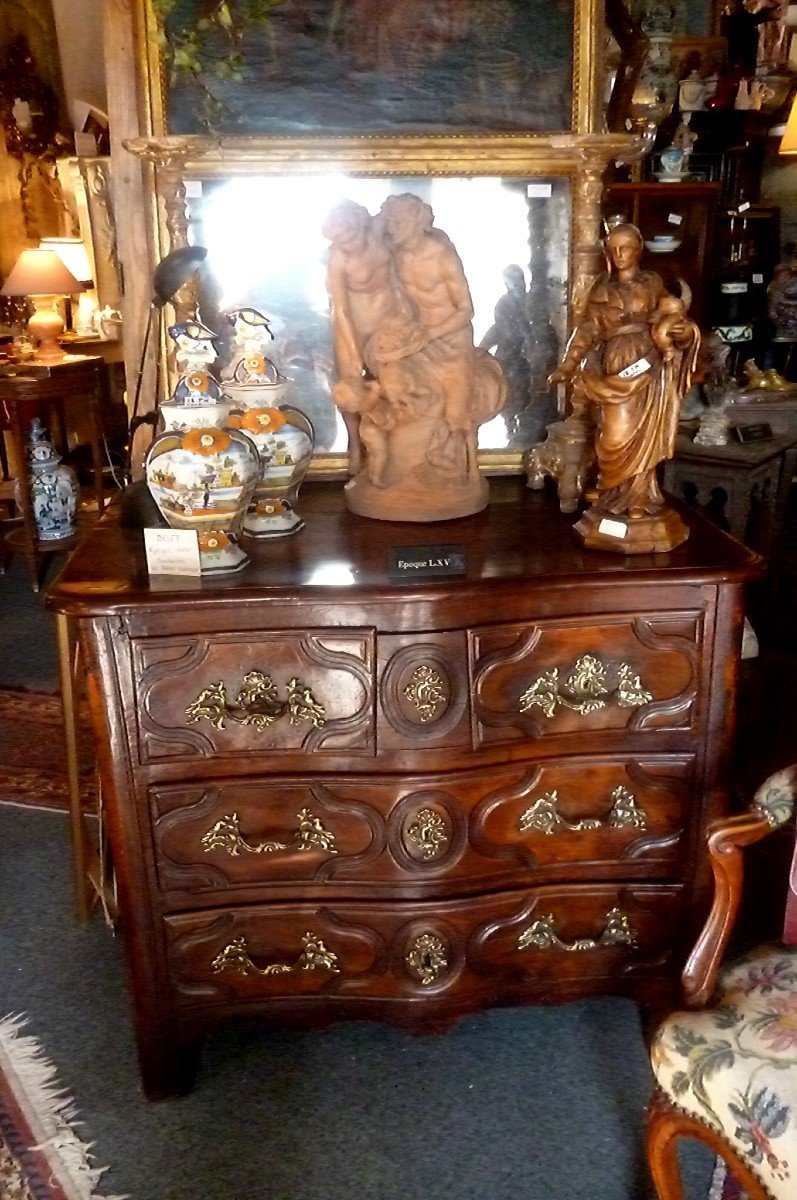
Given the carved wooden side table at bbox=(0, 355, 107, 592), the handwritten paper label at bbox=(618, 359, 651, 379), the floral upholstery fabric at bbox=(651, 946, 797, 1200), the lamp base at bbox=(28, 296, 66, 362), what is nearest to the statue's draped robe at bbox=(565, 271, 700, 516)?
the handwritten paper label at bbox=(618, 359, 651, 379)

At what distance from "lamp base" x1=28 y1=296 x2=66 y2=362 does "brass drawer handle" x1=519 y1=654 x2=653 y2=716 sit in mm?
3967

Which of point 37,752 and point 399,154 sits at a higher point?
point 399,154

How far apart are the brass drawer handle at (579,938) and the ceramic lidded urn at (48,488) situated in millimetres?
3523

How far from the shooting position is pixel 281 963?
67.8 inches

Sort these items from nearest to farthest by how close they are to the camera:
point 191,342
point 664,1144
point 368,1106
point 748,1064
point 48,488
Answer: point 748,1064, point 664,1144, point 191,342, point 368,1106, point 48,488

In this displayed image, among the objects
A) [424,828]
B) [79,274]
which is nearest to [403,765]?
[424,828]

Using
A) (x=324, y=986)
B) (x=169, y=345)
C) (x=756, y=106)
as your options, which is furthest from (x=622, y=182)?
(x=324, y=986)

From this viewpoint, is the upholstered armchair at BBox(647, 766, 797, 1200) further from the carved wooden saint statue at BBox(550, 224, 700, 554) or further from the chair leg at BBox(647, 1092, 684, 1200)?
the carved wooden saint statue at BBox(550, 224, 700, 554)

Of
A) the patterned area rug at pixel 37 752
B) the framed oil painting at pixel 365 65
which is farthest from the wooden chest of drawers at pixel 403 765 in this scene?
the patterned area rug at pixel 37 752

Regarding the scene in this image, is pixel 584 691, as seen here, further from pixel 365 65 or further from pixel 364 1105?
pixel 365 65

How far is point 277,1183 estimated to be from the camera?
5.44 ft

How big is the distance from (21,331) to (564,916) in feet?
15.2

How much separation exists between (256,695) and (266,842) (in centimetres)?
27

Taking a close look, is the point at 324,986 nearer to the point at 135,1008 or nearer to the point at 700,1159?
the point at 135,1008
